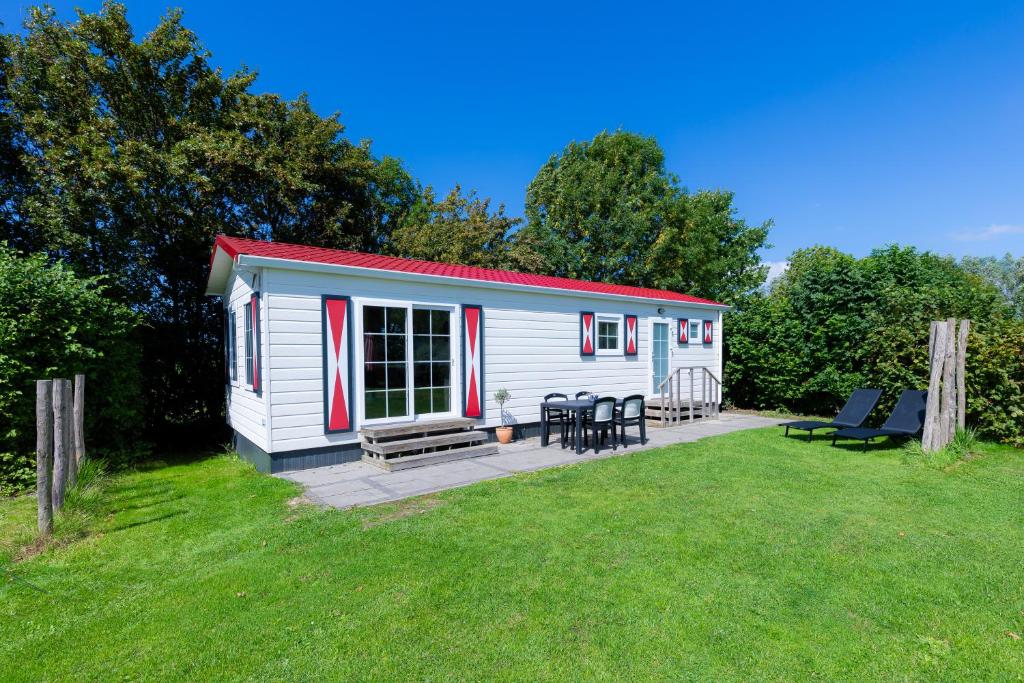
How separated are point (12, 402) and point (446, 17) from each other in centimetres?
1277

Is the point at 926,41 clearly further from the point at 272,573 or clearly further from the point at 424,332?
the point at 272,573

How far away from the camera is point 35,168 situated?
927 cm

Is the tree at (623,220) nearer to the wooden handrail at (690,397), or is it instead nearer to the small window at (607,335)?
the wooden handrail at (690,397)

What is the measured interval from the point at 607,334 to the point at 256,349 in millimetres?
6654

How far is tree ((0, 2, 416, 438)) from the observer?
9547 mm

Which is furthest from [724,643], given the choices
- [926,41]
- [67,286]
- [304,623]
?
[926,41]

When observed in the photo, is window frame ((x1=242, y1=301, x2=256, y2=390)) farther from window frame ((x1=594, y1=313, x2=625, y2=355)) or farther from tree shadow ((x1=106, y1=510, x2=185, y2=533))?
window frame ((x1=594, y1=313, x2=625, y2=355))

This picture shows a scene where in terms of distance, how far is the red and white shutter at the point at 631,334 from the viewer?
10.5 metres

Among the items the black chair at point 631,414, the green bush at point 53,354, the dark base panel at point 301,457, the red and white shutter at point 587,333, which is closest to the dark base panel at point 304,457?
the dark base panel at point 301,457

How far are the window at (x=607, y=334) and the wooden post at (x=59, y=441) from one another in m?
8.19

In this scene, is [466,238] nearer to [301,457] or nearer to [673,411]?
[673,411]

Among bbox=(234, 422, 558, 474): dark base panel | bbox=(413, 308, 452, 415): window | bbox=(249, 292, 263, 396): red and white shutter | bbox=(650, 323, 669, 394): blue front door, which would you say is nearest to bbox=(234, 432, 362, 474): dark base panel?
bbox=(234, 422, 558, 474): dark base panel

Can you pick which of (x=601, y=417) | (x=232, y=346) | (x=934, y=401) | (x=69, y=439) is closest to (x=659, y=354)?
(x=601, y=417)

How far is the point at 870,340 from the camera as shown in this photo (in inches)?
376
